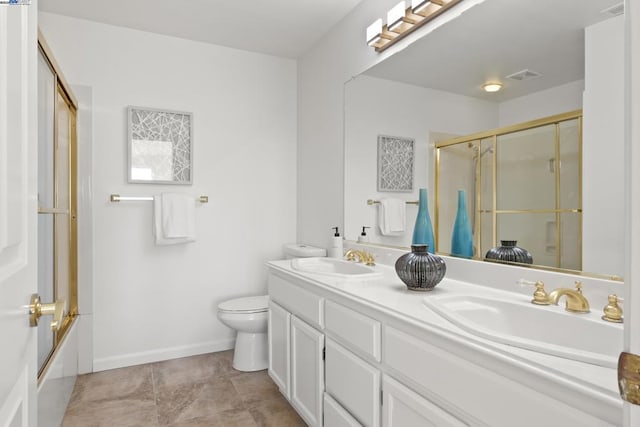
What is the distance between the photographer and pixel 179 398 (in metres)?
2.26

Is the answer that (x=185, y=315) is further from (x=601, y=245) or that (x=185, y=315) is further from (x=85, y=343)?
(x=601, y=245)

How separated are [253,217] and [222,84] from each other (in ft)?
3.55

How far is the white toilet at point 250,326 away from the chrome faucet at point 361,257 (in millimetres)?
522

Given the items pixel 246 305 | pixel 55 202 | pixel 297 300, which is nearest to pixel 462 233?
pixel 297 300

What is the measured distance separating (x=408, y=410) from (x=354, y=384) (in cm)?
31

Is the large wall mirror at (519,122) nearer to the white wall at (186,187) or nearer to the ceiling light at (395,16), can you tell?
the ceiling light at (395,16)

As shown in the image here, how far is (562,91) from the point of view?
1257 mm

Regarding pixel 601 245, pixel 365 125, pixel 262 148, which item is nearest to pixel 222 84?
pixel 262 148

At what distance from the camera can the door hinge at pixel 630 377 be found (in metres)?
0.44

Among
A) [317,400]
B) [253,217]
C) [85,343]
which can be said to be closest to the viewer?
[317,400]

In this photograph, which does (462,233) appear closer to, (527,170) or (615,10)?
(527,170)

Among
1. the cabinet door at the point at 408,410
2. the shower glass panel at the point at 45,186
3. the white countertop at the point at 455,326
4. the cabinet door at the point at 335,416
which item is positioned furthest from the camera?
the shower glass panel at the point at 45,186

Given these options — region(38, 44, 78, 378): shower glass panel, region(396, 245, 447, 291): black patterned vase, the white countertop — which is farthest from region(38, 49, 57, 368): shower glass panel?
region(396, 245, 447, 291): black patterned vase

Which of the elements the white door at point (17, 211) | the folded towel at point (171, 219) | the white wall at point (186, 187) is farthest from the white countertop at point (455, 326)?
the white wall at point (186, 187)
